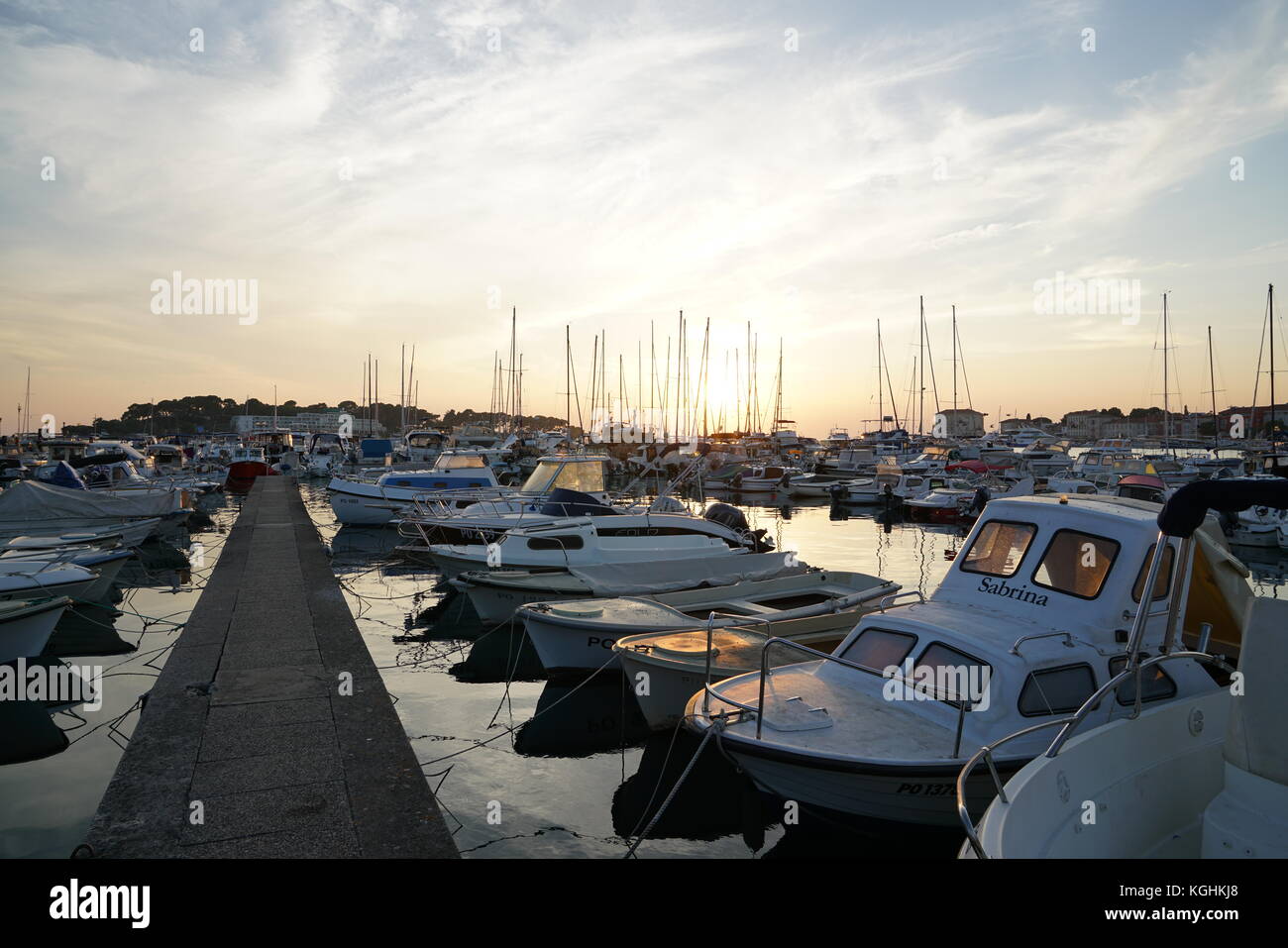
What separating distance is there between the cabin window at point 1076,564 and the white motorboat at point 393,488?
84.4 ft

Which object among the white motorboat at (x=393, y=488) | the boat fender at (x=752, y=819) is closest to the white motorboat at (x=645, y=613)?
the boat fender at (x=752, y=819)

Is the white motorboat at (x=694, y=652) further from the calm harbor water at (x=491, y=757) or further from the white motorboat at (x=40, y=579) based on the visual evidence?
the white motorboat at (x=40, y=579)

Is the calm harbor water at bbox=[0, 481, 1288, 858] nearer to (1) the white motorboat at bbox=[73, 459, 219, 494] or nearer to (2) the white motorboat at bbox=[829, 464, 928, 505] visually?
(1) the white motorboat at bbox=[73, 459, 219, 494]

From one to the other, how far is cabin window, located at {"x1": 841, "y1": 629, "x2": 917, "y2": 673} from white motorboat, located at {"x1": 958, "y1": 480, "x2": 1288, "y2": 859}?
8.18ft

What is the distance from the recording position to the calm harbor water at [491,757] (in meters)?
8.17

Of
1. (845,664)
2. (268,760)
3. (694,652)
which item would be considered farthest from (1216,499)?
(268,760)

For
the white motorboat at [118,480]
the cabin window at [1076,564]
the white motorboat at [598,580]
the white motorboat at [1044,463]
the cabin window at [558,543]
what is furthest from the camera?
the white motorboat at [1044,463]

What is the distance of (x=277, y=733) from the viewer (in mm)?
8273

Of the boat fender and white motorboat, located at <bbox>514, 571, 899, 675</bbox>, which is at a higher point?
white motorboat, located at <bbox>514, 571, 899, 675</bbox>

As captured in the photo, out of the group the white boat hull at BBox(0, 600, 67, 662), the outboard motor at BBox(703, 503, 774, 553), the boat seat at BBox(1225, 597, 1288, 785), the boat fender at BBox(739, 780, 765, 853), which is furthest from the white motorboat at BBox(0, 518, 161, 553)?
the boat seat at BBox(1225, 597, 1288, 785)

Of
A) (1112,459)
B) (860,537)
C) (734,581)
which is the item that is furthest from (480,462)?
(1112,459)

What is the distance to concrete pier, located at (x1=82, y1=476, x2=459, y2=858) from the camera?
6258mm

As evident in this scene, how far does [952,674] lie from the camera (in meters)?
7.92
